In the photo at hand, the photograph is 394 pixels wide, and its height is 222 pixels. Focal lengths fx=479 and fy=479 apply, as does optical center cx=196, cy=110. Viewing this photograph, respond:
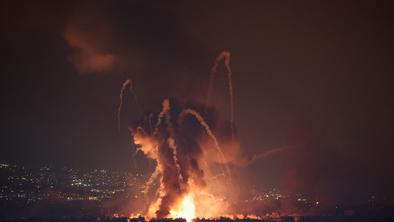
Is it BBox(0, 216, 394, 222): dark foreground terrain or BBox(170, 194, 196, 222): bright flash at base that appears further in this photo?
BBox(0, 216, 394, 222): dark foreground terrain

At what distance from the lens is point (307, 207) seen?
577 ft

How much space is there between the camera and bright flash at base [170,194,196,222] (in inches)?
4142

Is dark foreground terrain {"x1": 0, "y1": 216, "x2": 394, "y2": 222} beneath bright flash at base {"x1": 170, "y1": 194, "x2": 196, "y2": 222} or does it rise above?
above

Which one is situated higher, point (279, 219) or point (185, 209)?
point (279, 219)

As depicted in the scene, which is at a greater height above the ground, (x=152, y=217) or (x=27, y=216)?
(x=27, y=216)

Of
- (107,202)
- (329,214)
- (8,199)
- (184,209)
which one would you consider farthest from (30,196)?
(329,214)

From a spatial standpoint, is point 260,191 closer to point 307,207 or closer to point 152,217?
point 307,207

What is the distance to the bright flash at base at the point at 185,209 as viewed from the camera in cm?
10520

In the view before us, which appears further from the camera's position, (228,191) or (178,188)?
(228,191)

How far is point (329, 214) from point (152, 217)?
320 ft

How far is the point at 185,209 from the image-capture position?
10762 centimetres

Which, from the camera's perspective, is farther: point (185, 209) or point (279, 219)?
point (279, 219)

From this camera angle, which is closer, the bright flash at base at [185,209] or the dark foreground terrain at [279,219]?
the bright flash at base at [185,209]

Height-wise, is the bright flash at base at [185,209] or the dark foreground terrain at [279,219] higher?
the dark foreground terrain at [279,219]
